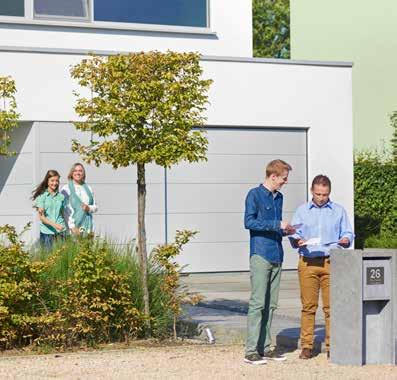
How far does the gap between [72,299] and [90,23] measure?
976 centimetres

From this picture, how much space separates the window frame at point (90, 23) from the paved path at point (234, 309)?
437 cm

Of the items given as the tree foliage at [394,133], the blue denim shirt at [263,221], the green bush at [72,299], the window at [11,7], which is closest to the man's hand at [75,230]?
the green bush at [72,299]

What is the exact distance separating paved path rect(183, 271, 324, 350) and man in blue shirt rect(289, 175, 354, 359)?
506 millimetres

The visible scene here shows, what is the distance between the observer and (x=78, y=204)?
1508cm

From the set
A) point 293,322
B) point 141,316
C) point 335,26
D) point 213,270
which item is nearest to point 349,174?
point 213,270

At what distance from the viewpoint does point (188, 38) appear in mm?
20844

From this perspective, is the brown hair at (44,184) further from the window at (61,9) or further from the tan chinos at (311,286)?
the window at (61,9)

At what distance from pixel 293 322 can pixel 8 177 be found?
7527 mm

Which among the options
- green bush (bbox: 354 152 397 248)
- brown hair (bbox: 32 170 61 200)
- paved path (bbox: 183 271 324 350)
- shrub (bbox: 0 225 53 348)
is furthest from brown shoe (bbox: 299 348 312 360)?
green bush (bbox: 354 152 397 248)

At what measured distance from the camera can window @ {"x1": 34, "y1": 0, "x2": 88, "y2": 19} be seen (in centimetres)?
1983

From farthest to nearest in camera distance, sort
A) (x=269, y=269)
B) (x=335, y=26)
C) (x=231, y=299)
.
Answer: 1. (x=335, y=26)
2. (x=231, y=299)
3. (x=269, y=269)

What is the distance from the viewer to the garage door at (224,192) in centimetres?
1961

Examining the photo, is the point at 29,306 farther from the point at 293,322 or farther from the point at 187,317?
the point at 293,322

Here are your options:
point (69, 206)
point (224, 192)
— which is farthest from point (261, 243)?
point (224, 192)
